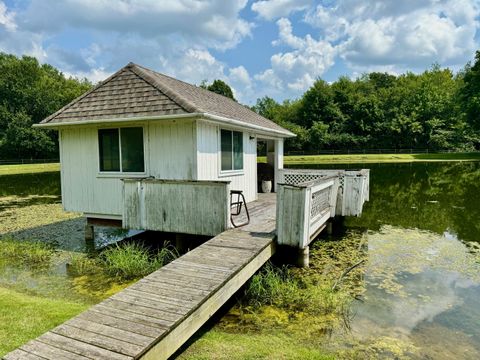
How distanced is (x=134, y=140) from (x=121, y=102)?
3.43ft

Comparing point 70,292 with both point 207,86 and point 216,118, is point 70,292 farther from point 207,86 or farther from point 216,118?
point 207,86

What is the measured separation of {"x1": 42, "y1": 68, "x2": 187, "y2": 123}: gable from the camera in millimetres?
7793

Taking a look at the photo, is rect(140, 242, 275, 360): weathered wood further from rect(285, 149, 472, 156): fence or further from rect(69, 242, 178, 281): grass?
rect(285, 149, 472, 156): fence

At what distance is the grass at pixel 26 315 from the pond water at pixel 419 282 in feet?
12.3

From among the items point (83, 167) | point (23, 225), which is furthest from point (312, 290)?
point (23, 225)

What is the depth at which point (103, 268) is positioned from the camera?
23.1 feet

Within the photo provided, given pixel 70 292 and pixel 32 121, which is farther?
pixel 32 121

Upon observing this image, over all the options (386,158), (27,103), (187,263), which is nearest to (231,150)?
(187,263)

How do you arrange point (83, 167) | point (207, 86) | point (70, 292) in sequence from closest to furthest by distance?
point (70, 292) < point (83, 167) < point (207, 86)

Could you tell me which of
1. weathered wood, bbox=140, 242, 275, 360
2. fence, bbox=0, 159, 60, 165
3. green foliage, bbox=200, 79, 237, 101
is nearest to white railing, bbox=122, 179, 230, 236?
weathered wood, bbox=140, 242, 275, 360

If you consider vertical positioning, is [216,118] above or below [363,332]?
above

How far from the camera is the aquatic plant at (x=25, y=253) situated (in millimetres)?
A: 7569

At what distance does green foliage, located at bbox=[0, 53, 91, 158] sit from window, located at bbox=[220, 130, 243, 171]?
138ft

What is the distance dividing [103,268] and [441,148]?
52.6m
